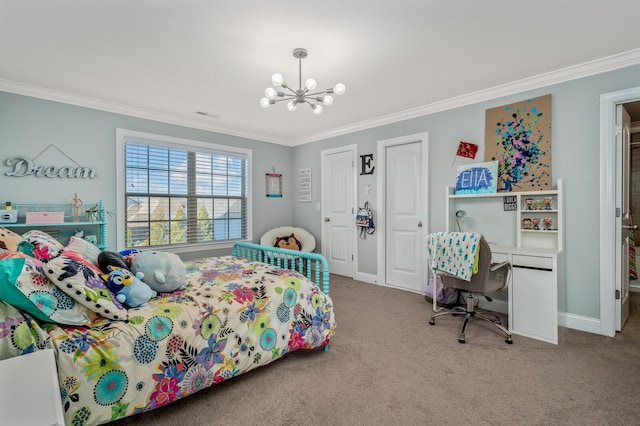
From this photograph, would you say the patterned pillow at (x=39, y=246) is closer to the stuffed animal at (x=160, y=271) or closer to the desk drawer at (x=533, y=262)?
the stuffed animal at (x=160, y=271)

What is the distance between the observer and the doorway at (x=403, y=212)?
4.00 meters

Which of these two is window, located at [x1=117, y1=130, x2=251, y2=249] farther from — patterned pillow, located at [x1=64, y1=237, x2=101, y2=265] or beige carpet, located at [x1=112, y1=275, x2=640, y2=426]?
beige carpet, located at [x1=112, y1=275, x2=640, y2=426]

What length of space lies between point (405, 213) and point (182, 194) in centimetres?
311

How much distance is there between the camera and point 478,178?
3.38m

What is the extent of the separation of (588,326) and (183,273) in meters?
3.44

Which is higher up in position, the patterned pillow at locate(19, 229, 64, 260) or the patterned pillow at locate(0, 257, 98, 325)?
the patterned pillow at locate(19, 229, 64, 260)

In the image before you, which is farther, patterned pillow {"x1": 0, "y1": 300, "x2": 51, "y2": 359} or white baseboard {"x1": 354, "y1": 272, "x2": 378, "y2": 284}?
white baseboard {"x1": 354, "y1": 272, "x2": 378, "y2": 284}

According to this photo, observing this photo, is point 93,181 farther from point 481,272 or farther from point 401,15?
point 481,272

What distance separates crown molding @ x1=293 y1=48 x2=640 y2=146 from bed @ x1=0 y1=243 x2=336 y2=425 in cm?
267

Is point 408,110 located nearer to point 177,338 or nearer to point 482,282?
point 482,282

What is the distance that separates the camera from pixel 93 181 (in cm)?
362

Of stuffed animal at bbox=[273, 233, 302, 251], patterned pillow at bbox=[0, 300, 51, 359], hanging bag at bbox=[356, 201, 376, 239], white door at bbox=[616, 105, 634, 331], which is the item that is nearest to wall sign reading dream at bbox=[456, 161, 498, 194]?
white door at bbox=[616, 105, 634, 331]

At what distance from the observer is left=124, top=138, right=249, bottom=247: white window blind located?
4.00 metres

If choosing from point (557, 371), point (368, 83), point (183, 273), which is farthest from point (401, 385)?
point (368, 83)
